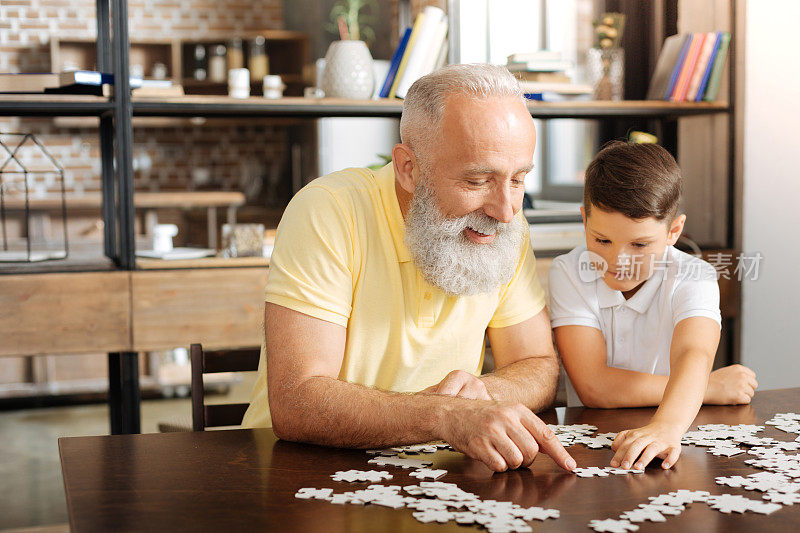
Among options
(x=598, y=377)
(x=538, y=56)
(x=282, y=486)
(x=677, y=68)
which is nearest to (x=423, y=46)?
(x=538, y=56)

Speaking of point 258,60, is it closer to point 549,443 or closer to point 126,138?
point 126,138

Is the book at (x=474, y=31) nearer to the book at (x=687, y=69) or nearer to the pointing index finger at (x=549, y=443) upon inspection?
the book at (x=687, y=69)

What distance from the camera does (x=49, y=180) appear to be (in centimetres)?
707

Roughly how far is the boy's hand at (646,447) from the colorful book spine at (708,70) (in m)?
2.23

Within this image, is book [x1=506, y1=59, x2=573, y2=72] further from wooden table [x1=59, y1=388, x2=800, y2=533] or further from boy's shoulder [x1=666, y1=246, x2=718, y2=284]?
wooden table [x1=59, y1=388, x2=800, y2=533]

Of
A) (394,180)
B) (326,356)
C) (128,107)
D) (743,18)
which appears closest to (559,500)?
(326,356)

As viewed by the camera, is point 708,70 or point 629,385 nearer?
point 629,385

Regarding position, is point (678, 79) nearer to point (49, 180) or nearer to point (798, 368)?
point (798, 368)

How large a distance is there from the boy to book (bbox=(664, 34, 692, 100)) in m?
1.53

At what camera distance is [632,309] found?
6.38 ft

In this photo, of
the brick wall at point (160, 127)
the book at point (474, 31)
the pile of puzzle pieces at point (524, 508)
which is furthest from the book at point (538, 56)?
the brick wall at point (160, 127)

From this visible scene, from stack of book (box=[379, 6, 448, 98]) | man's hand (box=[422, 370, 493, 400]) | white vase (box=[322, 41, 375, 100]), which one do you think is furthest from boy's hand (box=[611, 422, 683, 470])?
white vase (box=[322, 41, 375, 100])

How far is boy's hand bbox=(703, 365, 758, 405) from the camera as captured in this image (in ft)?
5.74

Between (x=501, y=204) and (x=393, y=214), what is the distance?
0.93ft
